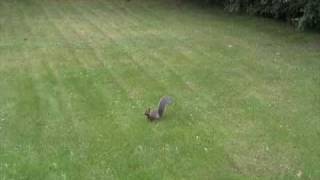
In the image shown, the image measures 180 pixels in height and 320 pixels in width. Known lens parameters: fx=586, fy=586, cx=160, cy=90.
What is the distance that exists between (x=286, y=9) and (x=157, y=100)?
8.43 m

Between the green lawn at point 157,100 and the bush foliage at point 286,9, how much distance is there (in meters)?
0.38

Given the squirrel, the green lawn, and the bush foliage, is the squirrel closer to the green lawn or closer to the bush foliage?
the green lawn

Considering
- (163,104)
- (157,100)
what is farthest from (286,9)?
(163,104)

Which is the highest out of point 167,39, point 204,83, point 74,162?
point 74,162

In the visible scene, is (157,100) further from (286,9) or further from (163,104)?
(286,9)

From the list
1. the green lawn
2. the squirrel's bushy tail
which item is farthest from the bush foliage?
the squirrel's bushy tail

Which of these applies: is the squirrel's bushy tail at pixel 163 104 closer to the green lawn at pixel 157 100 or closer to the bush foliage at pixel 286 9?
the green lawn at pixel 157 100

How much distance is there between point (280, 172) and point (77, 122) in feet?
10.6

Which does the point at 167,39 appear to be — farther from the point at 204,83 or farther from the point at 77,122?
the point at 77,122

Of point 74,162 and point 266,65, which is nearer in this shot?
point 74,162

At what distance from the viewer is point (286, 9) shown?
55.3 ft

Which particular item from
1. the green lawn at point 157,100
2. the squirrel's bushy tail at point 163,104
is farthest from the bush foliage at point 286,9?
the squirrel's bushy tail at point 163,104

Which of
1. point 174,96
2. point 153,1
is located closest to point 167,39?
point 174,96

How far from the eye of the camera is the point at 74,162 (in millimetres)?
7219
